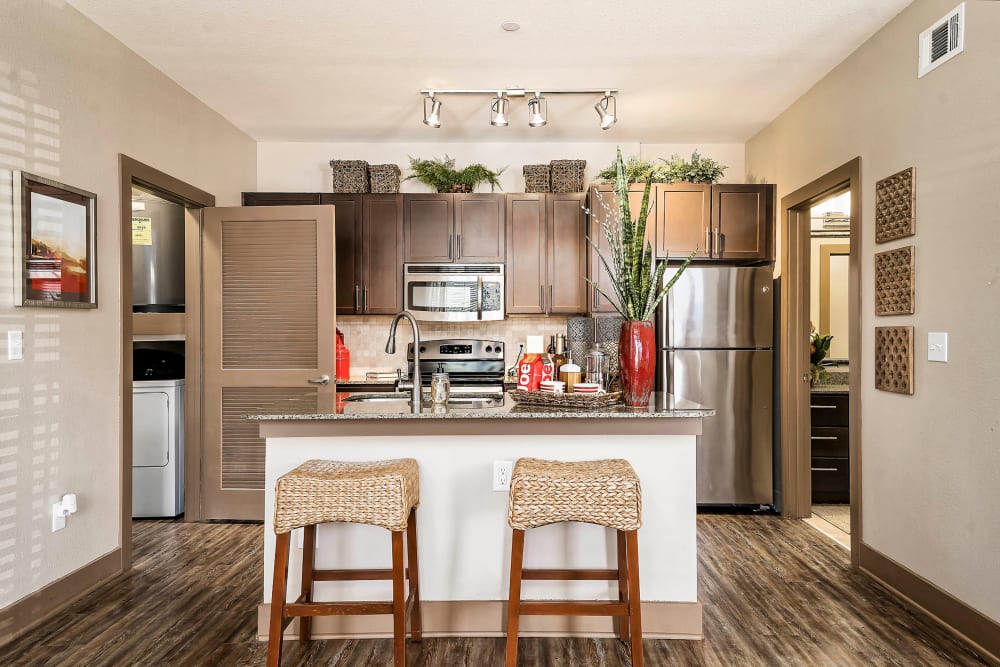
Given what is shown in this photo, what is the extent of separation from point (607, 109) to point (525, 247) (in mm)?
1133

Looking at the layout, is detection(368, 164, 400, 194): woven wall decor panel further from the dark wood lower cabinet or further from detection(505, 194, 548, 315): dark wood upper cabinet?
the dark wood lower cabinet

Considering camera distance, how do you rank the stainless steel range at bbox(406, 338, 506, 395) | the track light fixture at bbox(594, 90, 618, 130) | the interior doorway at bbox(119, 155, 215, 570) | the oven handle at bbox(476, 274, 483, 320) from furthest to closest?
the stainless steel range at bbox(406, 338, 506, 395) < the oven handle at bbox(476, 274, 483, 320) < the track light fixture at bbox(594, 90, 618, 130) < the interior doorway at bbox(119, 155, 215, 570)

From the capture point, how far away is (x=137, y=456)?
3.96 m

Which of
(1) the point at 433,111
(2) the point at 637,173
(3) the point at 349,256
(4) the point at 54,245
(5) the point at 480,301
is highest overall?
(1) the point at 433,111

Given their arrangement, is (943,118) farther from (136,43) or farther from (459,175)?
(136,43)

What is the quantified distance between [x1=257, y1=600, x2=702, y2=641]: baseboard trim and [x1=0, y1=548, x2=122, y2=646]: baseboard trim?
1.01 meters

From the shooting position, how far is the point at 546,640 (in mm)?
2346

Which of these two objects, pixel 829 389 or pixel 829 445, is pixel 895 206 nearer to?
pixel 829 389

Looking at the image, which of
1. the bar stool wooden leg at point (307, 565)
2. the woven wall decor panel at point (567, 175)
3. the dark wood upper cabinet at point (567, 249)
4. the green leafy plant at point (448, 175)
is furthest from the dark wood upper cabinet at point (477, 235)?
the bar stool wooden leg at point (307, 565)

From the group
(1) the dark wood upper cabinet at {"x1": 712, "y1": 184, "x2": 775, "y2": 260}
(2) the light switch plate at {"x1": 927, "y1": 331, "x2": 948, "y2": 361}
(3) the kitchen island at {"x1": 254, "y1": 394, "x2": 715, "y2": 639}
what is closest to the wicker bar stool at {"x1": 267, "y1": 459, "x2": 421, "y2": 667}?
(3) the kitchen island at {"x1": 254, "y1": 394, "x2": 715, "y2": 639}

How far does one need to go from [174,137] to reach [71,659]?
279 centimetres

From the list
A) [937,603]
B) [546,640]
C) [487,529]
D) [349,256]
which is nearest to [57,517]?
[487,529]

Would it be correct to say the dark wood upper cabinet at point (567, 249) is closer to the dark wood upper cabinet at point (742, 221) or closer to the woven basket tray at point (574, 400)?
the dark wood upper cabinet at point (742, 221)

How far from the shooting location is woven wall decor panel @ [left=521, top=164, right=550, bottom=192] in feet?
14.9
